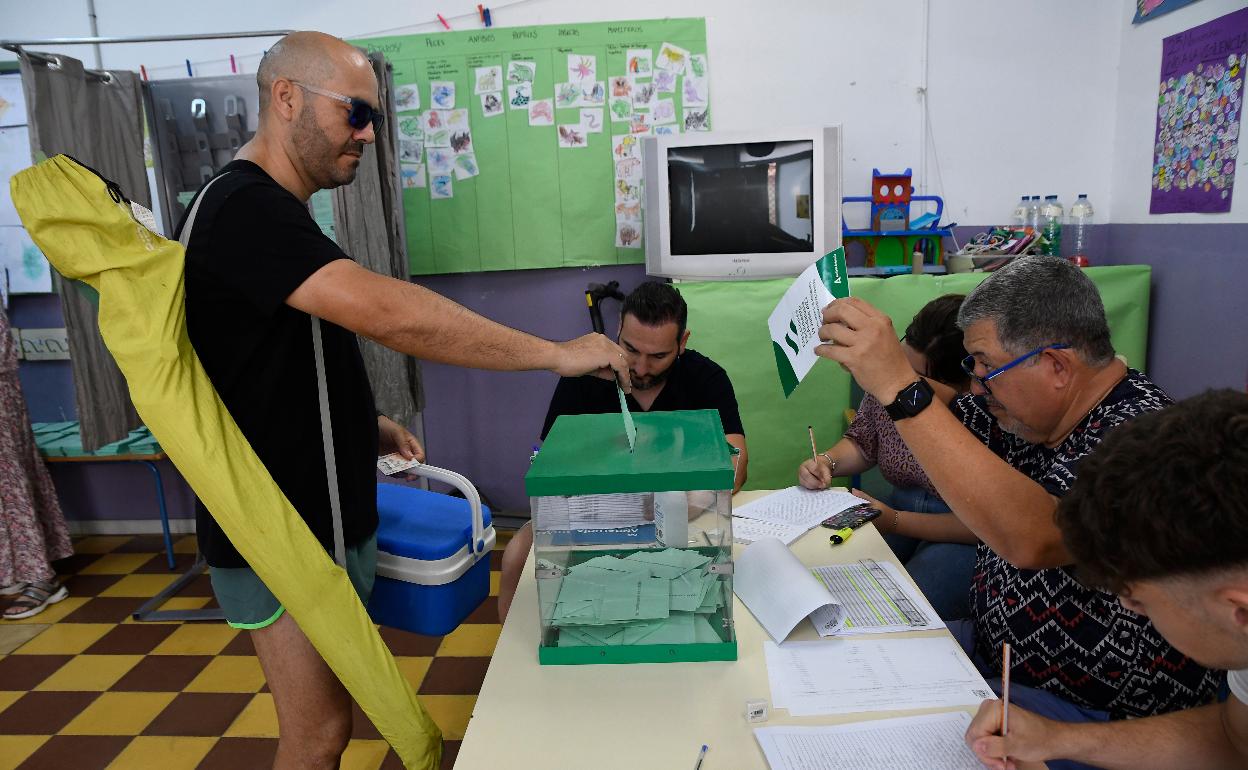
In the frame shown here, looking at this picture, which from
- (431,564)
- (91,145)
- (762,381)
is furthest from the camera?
(762,381)

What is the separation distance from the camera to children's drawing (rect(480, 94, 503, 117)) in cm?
370

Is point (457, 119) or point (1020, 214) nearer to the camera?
point (1020, 214)

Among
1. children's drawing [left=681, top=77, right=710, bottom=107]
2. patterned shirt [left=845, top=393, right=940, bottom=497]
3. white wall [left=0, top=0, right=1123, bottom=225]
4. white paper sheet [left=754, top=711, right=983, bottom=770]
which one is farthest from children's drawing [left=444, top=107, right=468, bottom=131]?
white paper sheet [left=754, top=711, right=983, bottom=770]

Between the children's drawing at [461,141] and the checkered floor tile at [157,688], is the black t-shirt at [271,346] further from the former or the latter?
the children's drawing at [461,141]

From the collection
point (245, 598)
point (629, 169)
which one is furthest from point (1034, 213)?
point (245, 598)

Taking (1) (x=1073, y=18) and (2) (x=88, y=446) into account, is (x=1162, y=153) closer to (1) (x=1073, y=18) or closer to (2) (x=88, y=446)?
(1) (x=1073, y=18)

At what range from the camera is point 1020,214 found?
11.7 feet

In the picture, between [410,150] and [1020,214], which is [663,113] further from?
[1020,214]

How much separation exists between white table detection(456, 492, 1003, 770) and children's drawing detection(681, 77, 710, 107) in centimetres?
283

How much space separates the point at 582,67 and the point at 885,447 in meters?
2.29

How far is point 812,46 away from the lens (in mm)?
3564

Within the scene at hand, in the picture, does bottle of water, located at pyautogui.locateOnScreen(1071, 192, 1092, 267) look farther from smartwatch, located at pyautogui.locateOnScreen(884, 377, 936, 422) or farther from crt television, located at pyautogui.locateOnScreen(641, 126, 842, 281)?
smartwatch, located at pyautogui.locateOnScreen(884, 377, 936, 422)

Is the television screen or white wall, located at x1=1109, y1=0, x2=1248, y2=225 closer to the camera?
white wall, located at x1=1109, y1=0, x2=1248, y2=225

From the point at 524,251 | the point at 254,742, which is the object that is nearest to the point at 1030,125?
the point at 524,251
